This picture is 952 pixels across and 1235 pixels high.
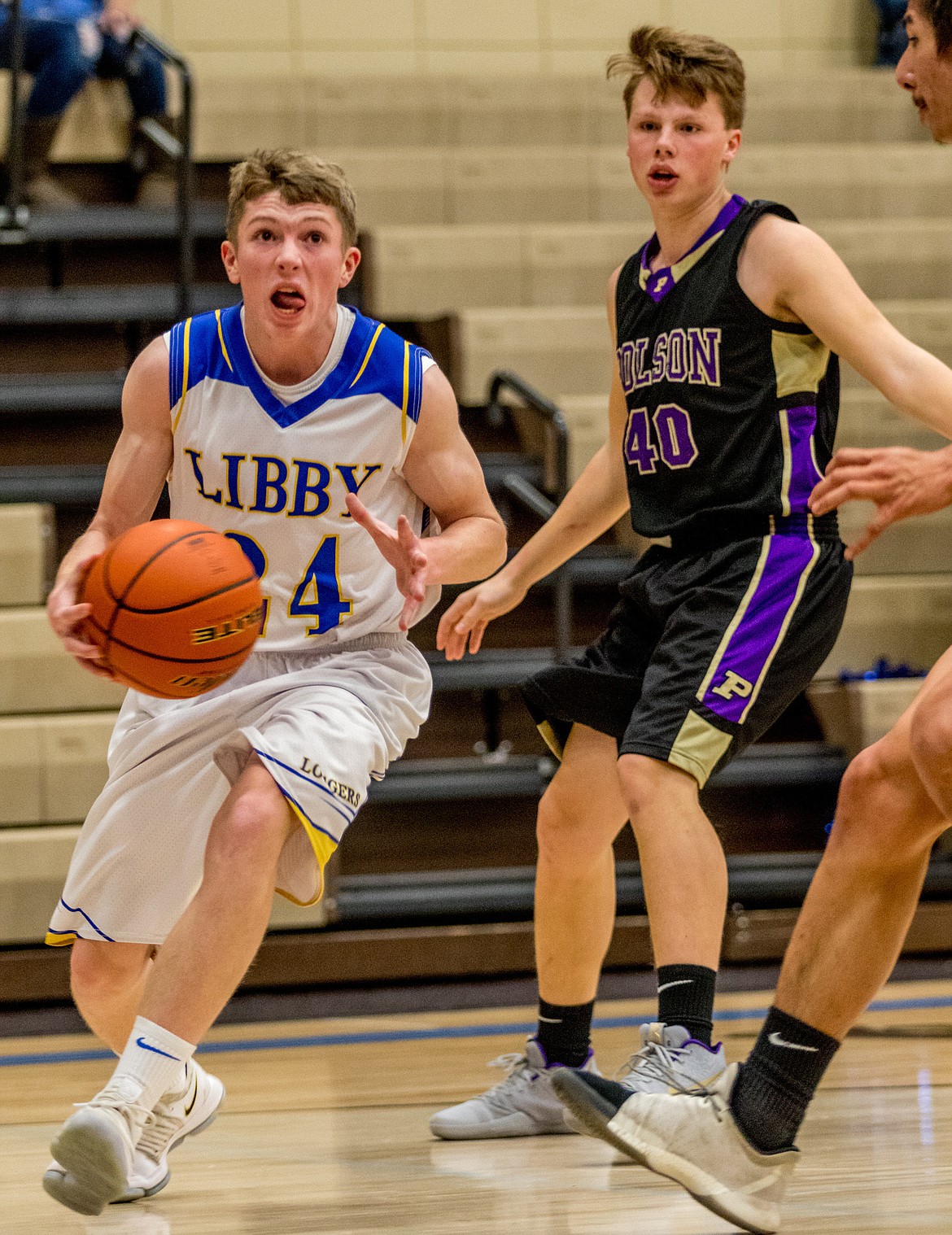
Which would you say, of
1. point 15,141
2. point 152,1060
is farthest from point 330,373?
point 15,141

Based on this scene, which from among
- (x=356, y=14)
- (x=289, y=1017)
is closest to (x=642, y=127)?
(x=289, y=1017)

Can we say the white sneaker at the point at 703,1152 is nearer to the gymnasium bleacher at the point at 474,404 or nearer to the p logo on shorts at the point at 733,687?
the p logo on shorts at the point at 733,687

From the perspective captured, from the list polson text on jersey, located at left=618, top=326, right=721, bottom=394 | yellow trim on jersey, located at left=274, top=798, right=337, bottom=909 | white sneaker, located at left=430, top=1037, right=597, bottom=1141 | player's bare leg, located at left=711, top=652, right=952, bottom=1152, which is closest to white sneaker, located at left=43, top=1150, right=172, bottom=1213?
yellow trim on jersey, located at left=274, top=798, right=337, bottom=909

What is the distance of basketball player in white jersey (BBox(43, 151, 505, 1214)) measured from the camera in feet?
8.75

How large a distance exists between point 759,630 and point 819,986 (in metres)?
0.70

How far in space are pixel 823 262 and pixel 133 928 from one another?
5.22 feet

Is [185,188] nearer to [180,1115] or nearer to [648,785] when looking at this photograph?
[648,785]

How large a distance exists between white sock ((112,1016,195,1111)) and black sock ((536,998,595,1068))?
92 cm

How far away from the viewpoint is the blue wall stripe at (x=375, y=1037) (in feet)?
13.3

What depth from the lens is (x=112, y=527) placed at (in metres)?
2.85

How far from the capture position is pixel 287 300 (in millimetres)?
2803

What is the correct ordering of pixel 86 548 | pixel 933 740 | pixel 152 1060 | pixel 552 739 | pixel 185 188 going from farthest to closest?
pixel 185 188 < pixel 552 739 < pixel 86 548 < pixel 152 1060 < pixel 933 740

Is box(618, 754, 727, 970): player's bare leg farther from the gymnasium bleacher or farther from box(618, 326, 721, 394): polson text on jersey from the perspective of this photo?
the gymnasium bleacher

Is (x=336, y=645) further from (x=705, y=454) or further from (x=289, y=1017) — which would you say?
(x=289, y=1017)
